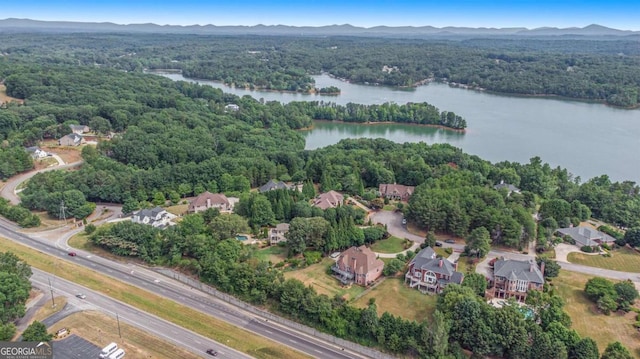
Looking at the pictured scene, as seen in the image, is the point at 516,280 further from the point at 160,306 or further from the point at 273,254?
the point at 160,306

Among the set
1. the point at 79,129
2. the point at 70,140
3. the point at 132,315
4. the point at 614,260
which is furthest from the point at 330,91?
the point at 132,315

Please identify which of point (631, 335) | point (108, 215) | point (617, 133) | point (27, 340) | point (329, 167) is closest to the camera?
point (27, 340)

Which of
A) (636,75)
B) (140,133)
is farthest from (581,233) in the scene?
(636,75)

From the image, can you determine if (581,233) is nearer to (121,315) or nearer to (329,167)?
(329,167)

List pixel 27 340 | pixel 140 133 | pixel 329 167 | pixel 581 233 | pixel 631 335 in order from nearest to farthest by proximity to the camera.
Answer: pixel 27 340 → pixel 631 335 → pixel 581 233 → pixel 329 167 → pixel 140 133

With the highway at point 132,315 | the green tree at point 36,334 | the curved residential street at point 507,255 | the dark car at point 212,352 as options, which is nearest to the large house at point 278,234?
the curved residential street at point 507,255

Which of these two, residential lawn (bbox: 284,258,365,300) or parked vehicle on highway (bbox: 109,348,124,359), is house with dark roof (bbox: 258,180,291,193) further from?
parked vehicle on highway (bbox: 109,348,124,359)

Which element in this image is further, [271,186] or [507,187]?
[271,186]
